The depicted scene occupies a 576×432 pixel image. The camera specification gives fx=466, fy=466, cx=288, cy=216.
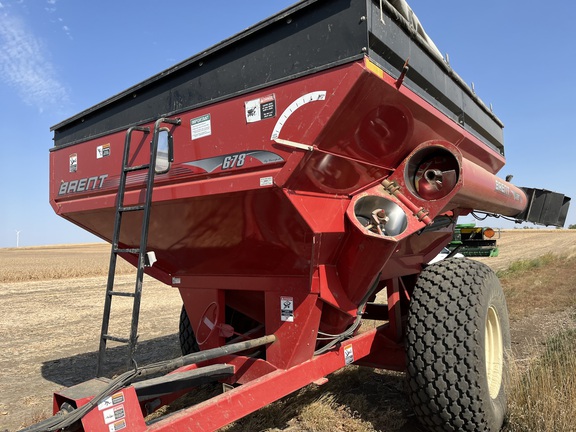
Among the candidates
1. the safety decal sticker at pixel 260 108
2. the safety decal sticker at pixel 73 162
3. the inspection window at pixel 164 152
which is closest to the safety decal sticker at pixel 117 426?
the inspection window at pixel 164 152

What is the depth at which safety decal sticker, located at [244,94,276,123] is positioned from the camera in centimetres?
273

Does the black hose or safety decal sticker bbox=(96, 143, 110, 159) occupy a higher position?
safety decal sticker bbox=(96, 143, 110, 159)

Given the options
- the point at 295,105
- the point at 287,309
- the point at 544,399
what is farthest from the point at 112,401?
the point at 544,399

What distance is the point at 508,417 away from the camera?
337cm

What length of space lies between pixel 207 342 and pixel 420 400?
1.66 m

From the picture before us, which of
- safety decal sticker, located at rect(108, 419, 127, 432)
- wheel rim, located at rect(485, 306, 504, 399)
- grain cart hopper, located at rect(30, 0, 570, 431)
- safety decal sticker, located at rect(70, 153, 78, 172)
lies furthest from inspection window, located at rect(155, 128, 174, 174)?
wheel rim, located at rect(485, 306, 504, 399)

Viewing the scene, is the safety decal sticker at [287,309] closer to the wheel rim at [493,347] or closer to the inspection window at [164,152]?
the inspection window at [164,152]

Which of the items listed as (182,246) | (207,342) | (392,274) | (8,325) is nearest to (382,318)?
(392,274)

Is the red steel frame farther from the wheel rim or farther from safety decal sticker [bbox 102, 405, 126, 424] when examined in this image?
the wheel rim

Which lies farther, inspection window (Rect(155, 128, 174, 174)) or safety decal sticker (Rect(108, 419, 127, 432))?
inspection window (Rect(155, 128, 174, 174))

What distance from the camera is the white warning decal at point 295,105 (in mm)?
2562

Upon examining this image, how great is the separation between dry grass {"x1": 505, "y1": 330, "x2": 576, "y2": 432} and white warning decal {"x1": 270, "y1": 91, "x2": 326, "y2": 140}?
2.44 m

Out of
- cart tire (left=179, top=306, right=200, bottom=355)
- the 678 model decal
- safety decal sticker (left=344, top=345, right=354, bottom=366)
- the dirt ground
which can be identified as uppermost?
the 678 model decal

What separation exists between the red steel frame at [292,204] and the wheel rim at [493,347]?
88cm
